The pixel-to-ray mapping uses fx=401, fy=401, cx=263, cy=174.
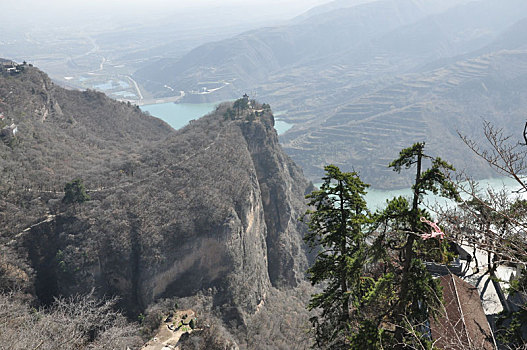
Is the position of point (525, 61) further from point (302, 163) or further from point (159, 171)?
point (159, 171)

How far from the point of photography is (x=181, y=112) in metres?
176

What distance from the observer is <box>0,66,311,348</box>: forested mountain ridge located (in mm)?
30938

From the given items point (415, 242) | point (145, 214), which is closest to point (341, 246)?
point (415, 242)

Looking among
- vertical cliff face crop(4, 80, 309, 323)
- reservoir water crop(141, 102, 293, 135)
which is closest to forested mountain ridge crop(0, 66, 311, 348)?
vertical cliff face crop(4, 80, 309, 323)

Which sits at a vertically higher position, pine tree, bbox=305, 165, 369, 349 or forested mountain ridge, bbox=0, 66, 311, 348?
pine tree, bbox=305, 165, 369, 349

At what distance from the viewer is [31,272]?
2903 centimetres

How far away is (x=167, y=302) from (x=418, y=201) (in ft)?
83.7

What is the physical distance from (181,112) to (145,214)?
147 m

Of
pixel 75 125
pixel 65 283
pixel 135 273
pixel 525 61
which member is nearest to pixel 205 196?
pixel 135 273

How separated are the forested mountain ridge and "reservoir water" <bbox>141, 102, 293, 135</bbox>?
104m

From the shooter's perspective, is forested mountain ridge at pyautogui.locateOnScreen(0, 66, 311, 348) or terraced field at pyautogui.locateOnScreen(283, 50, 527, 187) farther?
terraced field at pyautogui.locateOnScreen(283, 50, 527, 187)

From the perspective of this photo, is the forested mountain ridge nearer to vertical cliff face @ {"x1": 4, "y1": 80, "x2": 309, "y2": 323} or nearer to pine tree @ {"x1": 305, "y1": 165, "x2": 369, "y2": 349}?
vertical cliff face @ {"x1": 4, "y1": 80, "x2": 309, "y2": 323}

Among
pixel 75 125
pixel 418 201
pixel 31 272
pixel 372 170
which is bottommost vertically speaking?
pixel 372 170

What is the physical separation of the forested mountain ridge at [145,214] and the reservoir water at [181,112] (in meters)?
104
